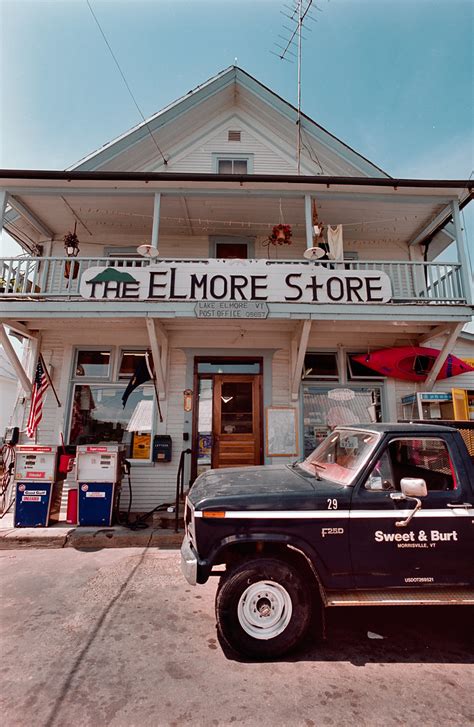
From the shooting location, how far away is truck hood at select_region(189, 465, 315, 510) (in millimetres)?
3211

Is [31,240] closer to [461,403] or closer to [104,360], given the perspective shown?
[104,360]

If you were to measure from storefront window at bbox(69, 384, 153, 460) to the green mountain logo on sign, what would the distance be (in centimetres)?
248

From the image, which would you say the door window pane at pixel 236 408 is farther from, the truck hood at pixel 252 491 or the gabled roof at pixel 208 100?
the gabled roof at pixel 208 100

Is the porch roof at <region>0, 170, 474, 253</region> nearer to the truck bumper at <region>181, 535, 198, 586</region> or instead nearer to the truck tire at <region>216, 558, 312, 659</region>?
the truck bumper at <region>181, 535, 198, 586</region>

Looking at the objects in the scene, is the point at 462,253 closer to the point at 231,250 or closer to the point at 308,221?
the point at 308,221

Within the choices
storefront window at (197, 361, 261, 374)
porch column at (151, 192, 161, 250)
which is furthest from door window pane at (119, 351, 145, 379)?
porch column at (151, 192, 161, 250)

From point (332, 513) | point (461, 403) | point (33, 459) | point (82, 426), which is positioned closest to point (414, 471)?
point (332, 513)

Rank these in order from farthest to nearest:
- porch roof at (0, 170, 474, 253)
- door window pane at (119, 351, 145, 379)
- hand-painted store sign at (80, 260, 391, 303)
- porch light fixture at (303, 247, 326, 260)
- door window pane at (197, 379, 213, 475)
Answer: door window pane at (119, 351, 145, 379) → door window pane at (197, 379, 213, 475) → porch roof at (0, 170, 474, 253) → hand-painted store sign at (80, 260, 391, 303) → porch light fixture at (303, 247, 326, 260)

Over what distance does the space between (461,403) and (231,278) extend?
206 inches

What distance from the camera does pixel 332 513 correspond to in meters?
3.18

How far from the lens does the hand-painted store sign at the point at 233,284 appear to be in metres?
7.12

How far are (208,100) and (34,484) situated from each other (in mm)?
10001

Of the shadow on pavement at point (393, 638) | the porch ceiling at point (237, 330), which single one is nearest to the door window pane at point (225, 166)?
the porch ceiling at point (237, 330)

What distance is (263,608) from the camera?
313 cm
